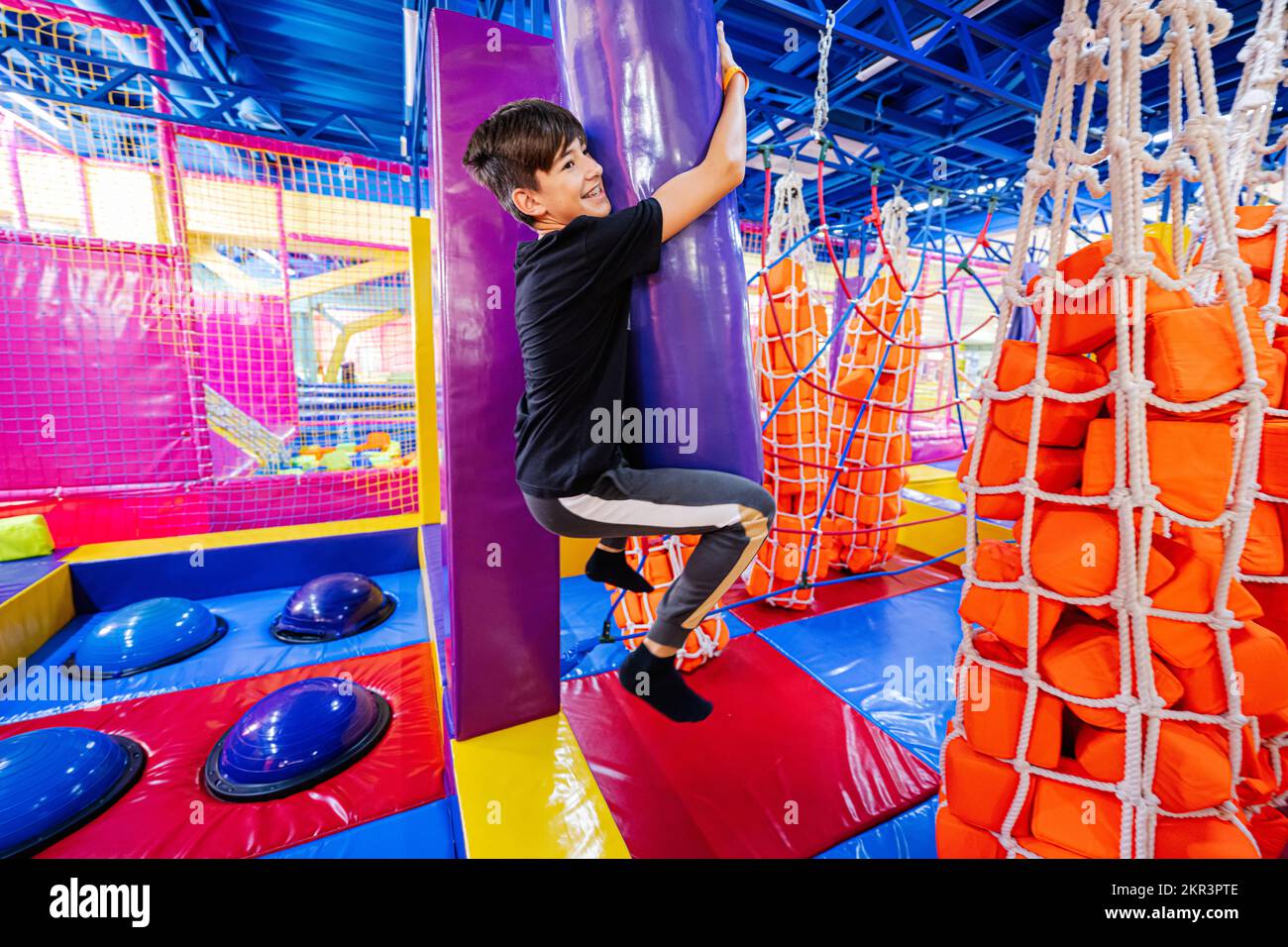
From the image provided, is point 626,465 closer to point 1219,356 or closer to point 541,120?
point 541,120

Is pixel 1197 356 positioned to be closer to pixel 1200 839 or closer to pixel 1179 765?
pixel 1179 765

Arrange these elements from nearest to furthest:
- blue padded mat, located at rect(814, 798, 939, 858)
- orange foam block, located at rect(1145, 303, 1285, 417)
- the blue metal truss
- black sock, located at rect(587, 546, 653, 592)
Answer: orange foam block, located at rect(1145, 303, 1285, 417) → black sock, located at rect(587, 546, 653, 592) → blue padded mat, located at rect(814, 798, 939, 858) → the blue metal truss

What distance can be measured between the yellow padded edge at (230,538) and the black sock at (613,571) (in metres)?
2.81

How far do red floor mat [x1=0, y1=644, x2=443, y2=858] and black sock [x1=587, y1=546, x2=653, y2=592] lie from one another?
107 centimetres

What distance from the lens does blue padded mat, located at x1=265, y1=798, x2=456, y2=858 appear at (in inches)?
63.0

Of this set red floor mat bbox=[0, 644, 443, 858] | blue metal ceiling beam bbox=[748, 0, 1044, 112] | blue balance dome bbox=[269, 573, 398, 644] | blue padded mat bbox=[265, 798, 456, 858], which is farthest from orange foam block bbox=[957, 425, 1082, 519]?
blue metal ceiling beam bbox=[748, 0, 1044, 112]

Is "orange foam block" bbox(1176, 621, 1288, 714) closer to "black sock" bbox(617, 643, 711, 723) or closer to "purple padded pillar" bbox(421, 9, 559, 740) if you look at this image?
"black sock" bbox(617, 643, 711, 723)

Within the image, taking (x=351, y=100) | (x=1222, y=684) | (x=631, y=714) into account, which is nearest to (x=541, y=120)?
(x=1222, y=684)

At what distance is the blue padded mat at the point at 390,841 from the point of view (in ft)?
5.25

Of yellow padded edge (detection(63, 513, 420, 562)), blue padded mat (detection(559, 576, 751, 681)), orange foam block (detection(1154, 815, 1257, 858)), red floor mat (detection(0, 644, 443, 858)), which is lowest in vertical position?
red floor mat (detection(0, 644, 443, 858))

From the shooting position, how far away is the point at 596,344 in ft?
3.56

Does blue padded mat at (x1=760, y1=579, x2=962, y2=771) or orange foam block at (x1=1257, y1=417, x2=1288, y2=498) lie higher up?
orange foam block at (x1=1257, y1=417, x2=1288, y2=498)

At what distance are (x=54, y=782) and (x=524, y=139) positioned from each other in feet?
7.60

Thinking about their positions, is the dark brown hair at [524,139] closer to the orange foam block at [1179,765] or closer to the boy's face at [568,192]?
the boy's face at [568,192]
